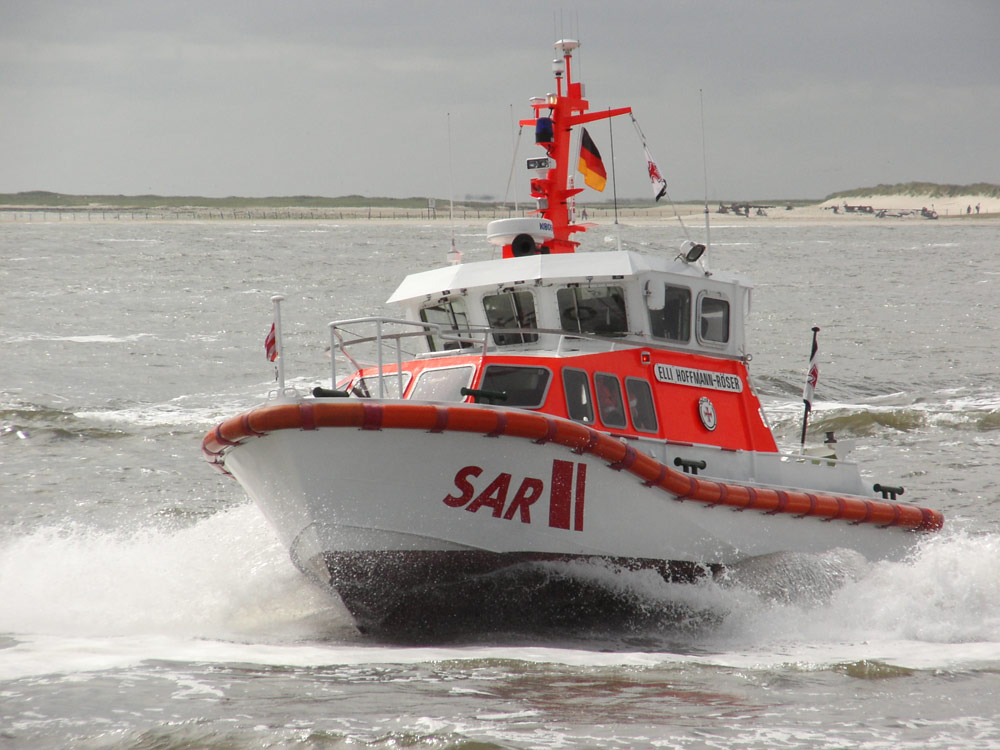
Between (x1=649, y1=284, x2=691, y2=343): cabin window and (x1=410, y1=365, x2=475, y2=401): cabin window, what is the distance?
1586 mm

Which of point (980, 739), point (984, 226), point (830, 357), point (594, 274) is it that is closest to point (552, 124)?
point (594, 274)

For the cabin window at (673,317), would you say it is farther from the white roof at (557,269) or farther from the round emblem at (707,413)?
the round emblem at (707,413)

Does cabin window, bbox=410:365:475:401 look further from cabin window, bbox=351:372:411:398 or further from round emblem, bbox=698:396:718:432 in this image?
round emblem, bbox=698:396:718:432

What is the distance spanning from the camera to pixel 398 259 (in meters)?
46.8

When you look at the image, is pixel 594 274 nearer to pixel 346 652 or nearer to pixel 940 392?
pixel 346 652

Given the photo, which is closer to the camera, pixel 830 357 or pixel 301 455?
pixel 301 455

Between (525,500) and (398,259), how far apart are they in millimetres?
40488

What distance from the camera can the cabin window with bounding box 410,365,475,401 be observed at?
7754 millimetres

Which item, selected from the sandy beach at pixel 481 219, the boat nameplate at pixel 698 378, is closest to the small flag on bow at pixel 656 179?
the boat nameplate at pixel 698 378

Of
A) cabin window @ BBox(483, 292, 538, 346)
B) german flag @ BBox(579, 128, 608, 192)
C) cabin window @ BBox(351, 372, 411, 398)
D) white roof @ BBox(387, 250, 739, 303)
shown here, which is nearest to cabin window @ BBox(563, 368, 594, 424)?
cabin window @ BBox(483, 292, 538, 346)

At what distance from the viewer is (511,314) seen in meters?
8.40

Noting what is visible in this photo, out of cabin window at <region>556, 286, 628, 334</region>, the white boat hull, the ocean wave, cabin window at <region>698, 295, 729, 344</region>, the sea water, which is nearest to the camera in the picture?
the sea water

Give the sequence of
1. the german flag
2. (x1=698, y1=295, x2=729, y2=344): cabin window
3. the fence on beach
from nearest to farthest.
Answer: (x1=698, y1=295, x2=729, y2=344): cabin window
the german flag
the fence on beach

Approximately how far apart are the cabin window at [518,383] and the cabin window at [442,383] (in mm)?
154
